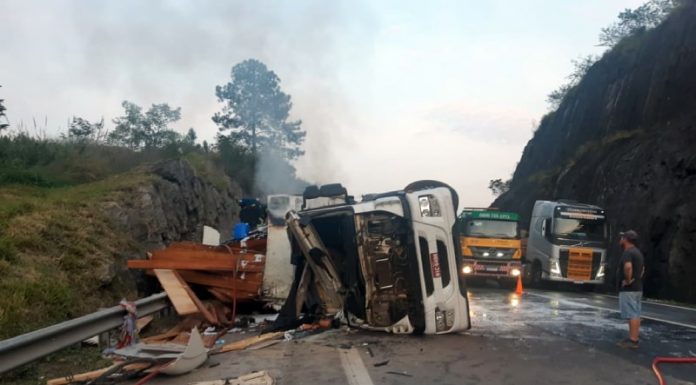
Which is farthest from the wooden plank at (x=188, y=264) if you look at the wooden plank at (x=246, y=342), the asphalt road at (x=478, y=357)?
the asphalt road at (x=478, y=357)

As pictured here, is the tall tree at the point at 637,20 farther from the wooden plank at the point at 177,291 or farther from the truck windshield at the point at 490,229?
the wooden plank at the point at 177,291

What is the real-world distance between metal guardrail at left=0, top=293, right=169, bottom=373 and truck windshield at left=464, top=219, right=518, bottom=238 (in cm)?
1460

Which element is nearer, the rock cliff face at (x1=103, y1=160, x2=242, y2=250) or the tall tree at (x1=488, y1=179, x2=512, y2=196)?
the rock cliff face at (x1=103, y1=160, x2=242, y2=250)

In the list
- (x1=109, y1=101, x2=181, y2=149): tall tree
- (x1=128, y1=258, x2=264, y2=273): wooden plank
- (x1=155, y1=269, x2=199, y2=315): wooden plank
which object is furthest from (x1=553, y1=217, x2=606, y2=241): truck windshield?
(x1=109, y1=101, x2=181, y2=149): tall tree

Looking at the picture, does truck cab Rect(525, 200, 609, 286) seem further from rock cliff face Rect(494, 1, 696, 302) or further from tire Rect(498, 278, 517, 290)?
rock cliff face Rect(494, 1, 696, 302)

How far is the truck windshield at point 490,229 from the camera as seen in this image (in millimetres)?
20812

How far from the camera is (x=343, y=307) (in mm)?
8969

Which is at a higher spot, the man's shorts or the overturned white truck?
the overturned white truck

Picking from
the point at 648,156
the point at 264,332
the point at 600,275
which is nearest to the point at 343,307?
the point at 264,332

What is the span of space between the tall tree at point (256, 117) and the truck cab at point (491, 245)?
2310cm

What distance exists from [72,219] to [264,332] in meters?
4.95

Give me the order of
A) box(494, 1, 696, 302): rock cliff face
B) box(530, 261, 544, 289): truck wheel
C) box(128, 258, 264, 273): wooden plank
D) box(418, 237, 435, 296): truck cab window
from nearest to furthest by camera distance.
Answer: box(418, 237, 435, 296): truck cab window, box(128, 258, 264, 273): wooden plank, box(494, 1, 696, 302): rock cliff face, box(530, 261, 544, 289): truck wheel

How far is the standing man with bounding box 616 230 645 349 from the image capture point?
27.4ft

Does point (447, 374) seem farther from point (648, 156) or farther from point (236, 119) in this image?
point (236, 119)
